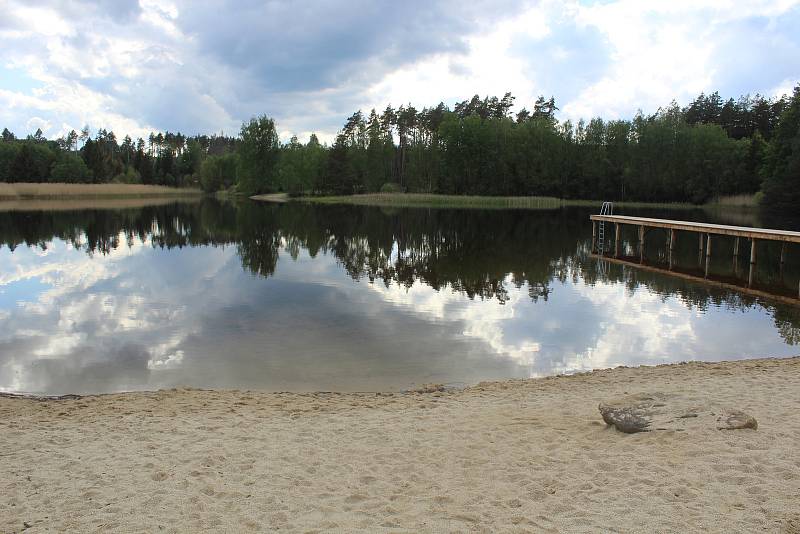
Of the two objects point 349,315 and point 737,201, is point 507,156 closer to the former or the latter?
point 737,201

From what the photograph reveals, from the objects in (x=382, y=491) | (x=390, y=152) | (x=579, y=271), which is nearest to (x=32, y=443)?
(x=382, y=491)

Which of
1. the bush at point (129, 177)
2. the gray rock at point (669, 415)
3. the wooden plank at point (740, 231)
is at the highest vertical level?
the bush at point (129, 177)

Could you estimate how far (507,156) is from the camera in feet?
249

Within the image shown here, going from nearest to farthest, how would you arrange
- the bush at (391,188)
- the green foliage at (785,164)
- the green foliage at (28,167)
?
the green foliage at (785,164), the green foliage at (28,167), the bush at (391,188)

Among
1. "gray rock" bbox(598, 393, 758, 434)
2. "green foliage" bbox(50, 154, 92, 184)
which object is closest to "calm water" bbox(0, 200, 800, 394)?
"gray rock" bbox(598, 393, 758, 434)

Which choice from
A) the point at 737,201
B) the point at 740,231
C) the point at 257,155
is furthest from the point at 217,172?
the point at 740,231

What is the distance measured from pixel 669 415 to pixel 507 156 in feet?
240

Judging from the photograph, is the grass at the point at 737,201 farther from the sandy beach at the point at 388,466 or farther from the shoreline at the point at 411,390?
the sandy beach at the point at 388,466

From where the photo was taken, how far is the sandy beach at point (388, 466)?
13.3 ft

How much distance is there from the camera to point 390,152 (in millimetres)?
80688

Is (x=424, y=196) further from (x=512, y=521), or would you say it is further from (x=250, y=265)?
(x=512, y=521)

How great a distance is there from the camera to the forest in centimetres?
6366

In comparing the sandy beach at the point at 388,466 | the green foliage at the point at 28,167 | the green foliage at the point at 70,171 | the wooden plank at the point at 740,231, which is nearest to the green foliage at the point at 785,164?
the wooden plank at the point at 740,231

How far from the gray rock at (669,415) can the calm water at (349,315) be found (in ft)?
9.73
